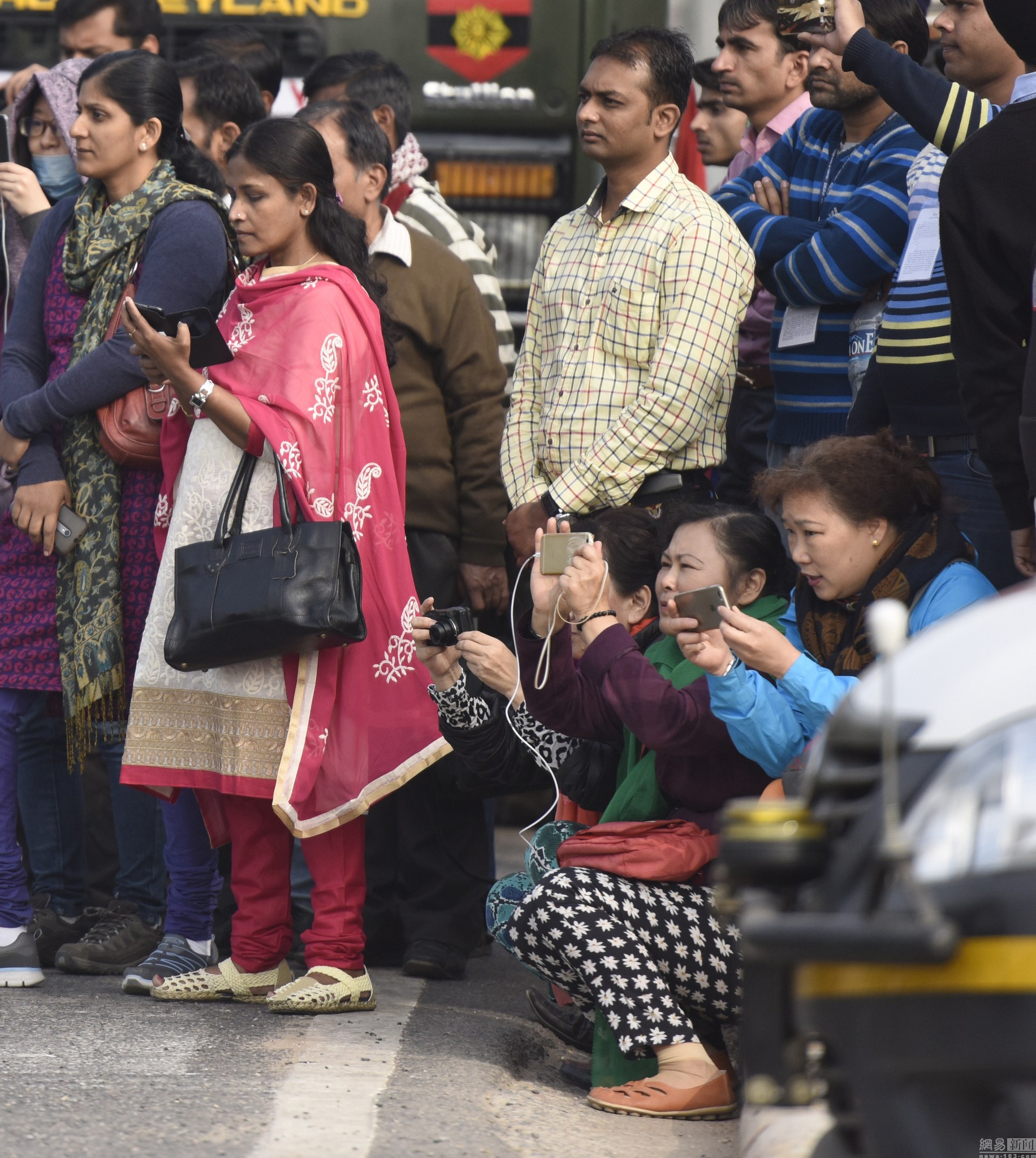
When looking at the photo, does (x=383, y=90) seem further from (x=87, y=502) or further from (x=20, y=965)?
(x=20, y=965)

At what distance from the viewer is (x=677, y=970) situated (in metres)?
3.14

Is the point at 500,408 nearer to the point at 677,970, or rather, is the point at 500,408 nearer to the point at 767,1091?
the point at 677,970

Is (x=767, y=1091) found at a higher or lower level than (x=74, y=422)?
higher

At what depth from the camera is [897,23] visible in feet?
13.1

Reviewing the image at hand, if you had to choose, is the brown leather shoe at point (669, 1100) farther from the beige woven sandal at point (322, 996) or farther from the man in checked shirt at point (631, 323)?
the man in checked shirt at point (631, 323)

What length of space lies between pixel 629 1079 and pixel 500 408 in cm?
197

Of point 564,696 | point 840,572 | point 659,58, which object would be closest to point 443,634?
point 564,696

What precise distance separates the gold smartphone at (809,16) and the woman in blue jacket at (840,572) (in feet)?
3.30

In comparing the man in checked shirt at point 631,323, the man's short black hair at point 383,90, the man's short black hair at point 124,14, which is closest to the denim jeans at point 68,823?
the man in checked shirt at point 631,323

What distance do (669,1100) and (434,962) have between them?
1.22 m

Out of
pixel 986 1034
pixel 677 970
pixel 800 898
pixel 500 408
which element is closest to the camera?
pixel 986 1034

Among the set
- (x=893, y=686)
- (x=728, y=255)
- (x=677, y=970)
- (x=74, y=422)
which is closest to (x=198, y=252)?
(x=74, y=422)

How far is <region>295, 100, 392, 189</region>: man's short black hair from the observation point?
434cm

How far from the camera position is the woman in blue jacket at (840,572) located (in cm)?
296
